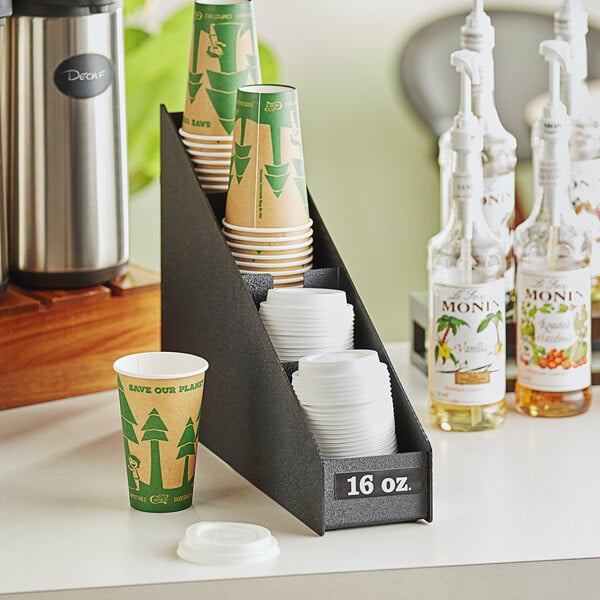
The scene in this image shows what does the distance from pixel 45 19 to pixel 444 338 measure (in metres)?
0.55

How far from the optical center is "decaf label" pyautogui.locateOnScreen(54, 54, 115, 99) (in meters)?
1.37

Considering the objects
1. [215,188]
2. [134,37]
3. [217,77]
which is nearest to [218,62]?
[217,77]

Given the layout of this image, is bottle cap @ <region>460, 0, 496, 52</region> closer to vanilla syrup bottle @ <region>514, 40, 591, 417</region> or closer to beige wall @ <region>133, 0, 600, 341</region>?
vanilla syrup bottle @ <region>514, 40, 591, 417</region>

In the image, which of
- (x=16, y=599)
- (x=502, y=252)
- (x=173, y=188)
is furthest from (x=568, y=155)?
(x=16, y=599)

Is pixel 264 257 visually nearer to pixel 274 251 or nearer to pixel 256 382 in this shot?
pixel 274 251

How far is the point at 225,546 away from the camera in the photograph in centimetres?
99

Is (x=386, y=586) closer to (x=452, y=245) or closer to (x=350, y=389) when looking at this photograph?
(x=350, y=389)

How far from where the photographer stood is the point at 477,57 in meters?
1.32

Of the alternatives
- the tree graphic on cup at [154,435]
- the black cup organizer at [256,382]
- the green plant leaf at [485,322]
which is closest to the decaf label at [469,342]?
the green plant leaf at [485,322]

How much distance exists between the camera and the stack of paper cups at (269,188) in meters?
1.17

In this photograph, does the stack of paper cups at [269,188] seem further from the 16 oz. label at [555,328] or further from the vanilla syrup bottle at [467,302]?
the 16 oz. label at [555,328]

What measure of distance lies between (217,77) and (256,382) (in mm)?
323

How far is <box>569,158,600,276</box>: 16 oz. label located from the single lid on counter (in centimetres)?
56

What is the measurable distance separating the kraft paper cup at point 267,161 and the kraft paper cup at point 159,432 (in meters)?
0.16
